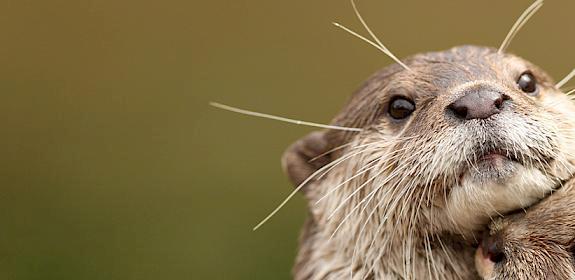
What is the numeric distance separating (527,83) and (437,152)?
377 mm

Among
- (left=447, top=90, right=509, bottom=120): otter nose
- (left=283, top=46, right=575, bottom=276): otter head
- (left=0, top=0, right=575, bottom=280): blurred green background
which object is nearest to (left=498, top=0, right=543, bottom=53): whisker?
(left=283, top=46, right=575, bottom=276): otter head

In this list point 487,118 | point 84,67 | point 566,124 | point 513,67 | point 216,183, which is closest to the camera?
point 487,118

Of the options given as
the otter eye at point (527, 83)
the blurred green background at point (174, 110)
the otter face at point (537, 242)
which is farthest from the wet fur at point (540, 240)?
the blurred green background at point (174, 110)

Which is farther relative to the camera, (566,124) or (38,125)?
(38,125)

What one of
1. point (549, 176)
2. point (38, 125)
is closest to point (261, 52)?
point (38, 125)

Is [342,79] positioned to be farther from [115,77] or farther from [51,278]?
[51,278]

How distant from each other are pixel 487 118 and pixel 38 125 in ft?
9.91

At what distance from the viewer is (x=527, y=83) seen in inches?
80.9

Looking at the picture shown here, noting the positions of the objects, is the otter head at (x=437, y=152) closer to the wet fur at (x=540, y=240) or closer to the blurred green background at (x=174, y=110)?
the wet fur at (x=540, y=240)

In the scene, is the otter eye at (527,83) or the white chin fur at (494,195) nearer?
the white chin fur at (494,195)

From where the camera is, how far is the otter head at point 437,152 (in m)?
1.72

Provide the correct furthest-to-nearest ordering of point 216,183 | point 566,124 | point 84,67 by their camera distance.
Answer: point 216,183
point 84,67
point 566,124

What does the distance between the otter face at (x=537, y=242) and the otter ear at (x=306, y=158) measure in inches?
24.6

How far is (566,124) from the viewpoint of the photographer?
1.93 m
